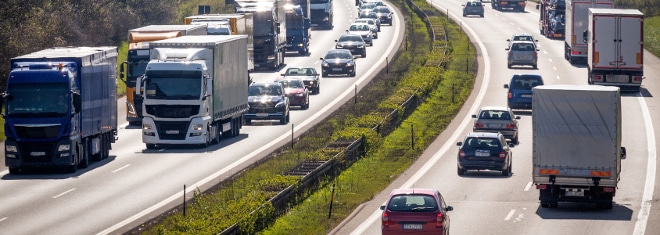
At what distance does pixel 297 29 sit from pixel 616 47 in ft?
94.5

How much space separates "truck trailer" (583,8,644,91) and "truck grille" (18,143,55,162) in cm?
3062

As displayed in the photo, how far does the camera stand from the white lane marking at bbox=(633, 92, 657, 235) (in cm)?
3194

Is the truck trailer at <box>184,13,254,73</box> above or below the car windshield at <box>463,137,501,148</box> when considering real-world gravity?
above

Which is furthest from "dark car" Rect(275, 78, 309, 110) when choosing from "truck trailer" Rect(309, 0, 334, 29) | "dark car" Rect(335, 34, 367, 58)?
"truck trailer" Rect(309, 0, 334, 29)

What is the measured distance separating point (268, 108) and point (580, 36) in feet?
95.0

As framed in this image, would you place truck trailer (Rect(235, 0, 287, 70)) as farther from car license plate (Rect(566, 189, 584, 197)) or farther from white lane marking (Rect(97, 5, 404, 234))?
car license plate (Rect(566, 189, 584, 197))

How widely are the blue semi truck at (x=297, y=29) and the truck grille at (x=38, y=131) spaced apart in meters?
45.4

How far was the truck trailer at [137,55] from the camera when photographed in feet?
170

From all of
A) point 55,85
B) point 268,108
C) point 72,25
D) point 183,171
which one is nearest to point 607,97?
point 183,171

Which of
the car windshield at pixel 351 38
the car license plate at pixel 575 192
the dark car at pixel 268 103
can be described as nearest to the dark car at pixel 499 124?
the dark car at pixel 268 103

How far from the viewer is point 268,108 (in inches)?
2135

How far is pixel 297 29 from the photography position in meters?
86.8

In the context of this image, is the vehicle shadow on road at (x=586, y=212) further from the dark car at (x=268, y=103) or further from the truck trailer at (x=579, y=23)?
the truck trailer at (x=579, y=23)

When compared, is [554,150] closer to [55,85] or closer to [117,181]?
[117,181]
